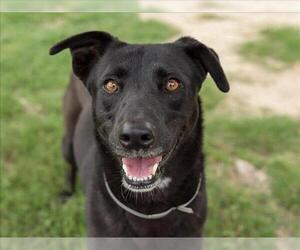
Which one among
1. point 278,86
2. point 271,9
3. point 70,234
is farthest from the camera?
point 271,9

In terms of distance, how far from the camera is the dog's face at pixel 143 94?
2580 mm

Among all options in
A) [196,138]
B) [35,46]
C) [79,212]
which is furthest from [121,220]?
[35,46]

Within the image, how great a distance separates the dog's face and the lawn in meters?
1.43

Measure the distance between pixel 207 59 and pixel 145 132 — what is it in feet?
2.35

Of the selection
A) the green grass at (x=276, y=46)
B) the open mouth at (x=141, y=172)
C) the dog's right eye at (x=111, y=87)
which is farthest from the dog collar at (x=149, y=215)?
the green grass at (x=276, y=46)

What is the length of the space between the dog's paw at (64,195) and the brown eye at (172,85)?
1964 mm

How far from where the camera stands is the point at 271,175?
4609 millimetres

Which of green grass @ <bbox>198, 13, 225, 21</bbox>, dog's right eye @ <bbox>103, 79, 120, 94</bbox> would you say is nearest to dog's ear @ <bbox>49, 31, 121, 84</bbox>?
dog's right eye @ <bbox>103, 79, 120, 94</bbox>

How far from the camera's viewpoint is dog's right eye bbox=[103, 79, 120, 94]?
111 inches

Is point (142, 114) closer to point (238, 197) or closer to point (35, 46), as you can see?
point (238, 197)

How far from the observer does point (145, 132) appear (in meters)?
2.48

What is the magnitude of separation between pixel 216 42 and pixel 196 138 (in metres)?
4.43

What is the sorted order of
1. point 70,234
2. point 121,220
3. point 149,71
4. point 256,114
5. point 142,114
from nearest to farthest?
point 142,114
point 149,71
point 121,220
point 70,234
point 256,114

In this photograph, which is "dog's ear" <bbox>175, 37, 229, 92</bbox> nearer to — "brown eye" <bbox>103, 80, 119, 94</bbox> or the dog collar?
"brown eye" <bbox>103, 80, 119, 94</bbox>
